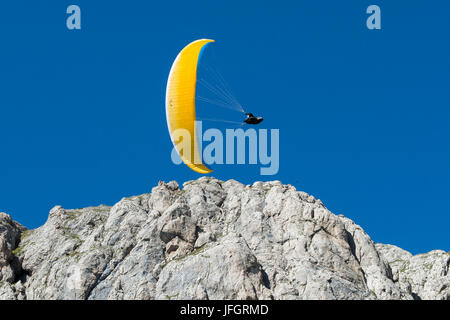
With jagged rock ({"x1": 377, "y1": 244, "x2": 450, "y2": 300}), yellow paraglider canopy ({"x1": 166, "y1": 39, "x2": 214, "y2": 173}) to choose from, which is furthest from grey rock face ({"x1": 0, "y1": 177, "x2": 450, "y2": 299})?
yellow paraglider canopy ({"x1": 166, "y1": 39, "x2": 214, "y2": 173})

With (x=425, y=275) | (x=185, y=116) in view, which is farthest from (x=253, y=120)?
(x=425, y=275)

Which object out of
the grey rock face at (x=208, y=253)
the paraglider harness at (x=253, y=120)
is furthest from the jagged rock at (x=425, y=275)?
the paraglider harness at (x=253, y=120)

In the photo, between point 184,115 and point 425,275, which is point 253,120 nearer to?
point 184,115

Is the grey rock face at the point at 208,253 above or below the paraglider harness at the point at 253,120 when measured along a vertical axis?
below

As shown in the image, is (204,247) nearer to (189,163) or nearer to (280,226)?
(280,226)

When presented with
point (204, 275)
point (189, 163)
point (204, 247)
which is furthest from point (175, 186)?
point (189, 163)

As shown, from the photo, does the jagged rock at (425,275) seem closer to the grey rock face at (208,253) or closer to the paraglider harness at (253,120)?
the grey rock face at (208,253)
